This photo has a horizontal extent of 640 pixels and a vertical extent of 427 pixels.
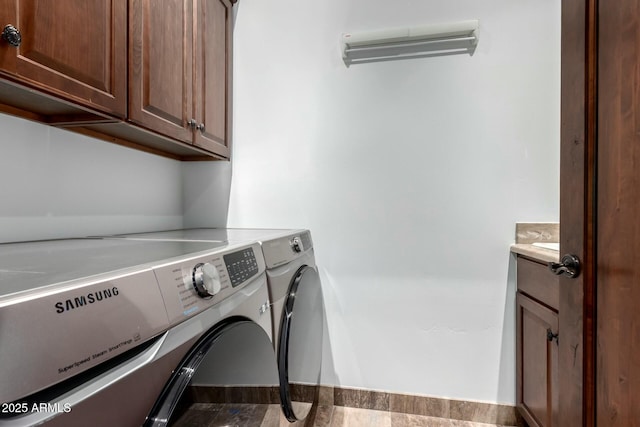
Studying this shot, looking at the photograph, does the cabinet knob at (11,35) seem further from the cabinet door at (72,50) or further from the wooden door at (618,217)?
the wooden door at (618,217)

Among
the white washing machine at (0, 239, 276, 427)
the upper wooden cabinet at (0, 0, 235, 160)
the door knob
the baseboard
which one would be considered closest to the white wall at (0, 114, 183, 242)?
the upper wooden cabinet at (0, 0, 235, 160)

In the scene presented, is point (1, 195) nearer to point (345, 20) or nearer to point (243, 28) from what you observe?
point (243, 28)

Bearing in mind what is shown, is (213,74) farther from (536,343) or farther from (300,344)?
(536,343)

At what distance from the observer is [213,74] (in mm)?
1494

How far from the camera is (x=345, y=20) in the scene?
5.32 feet

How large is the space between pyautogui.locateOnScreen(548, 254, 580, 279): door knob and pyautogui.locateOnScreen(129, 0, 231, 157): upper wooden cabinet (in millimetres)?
1342

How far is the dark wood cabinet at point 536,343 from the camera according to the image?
1.14m

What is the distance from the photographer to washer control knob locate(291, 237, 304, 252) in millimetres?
1215

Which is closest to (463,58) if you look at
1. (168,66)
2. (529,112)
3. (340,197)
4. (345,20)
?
(529,112)

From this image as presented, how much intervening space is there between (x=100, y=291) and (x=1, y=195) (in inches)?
33.8

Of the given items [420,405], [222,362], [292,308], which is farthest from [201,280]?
[420,405]

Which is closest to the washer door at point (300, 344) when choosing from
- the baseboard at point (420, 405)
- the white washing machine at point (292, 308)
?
the white washing machine at point (292, 308)

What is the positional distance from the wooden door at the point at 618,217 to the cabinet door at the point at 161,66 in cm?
128

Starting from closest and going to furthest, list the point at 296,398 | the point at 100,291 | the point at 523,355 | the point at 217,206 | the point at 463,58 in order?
1. the point at 100,291
2. the point at 296,398
3. the point at 523,355
4. the point at 463,58
5. the point at 217,206
